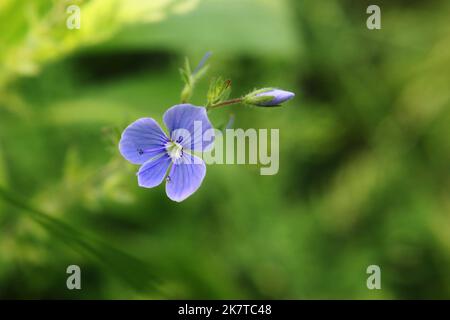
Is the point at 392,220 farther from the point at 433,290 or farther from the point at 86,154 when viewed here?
the point at 86,154

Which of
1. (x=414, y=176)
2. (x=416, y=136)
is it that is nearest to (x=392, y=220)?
(x=414, y=176)

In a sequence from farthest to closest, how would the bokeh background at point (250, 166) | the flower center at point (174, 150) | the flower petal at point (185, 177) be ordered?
the bokeh background at point (250, 166) → the flower center at point (174, 150) → the flower petal at point (185, 177)

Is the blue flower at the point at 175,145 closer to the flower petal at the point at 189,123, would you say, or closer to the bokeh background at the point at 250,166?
the flower petal at the point at 189,123

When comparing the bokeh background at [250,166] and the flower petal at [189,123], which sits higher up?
the bokeh background at [250,166]

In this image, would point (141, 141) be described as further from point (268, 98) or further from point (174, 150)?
point (268, 98)

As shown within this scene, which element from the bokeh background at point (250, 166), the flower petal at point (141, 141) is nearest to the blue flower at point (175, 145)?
the flower petal at point (141, 141)

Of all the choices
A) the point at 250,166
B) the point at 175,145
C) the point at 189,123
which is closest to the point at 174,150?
the point at 175,145
